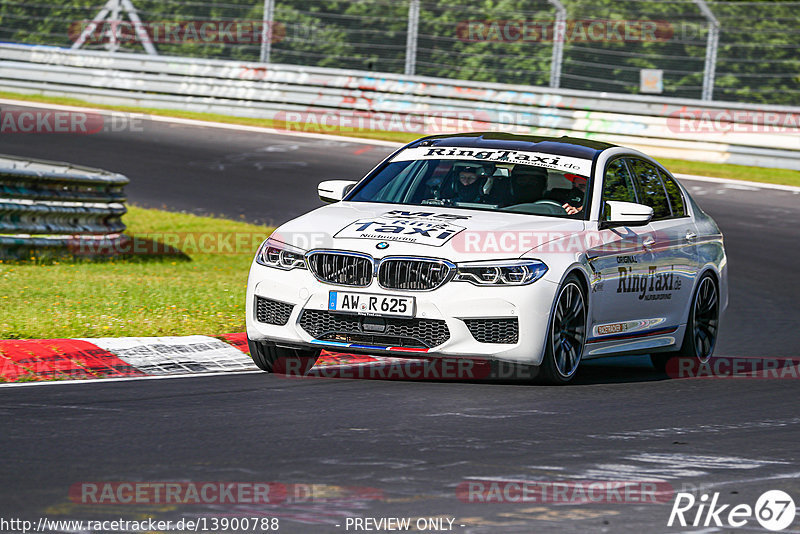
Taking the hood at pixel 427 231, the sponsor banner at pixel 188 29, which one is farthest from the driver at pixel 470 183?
A: the sponsor banner at pixel 188 29

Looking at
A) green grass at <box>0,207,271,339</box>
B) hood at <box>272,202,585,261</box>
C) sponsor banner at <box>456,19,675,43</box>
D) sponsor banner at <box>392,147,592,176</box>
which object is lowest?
green grass at <box>0,207,271,339</box>

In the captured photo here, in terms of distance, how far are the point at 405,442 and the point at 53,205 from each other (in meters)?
8.19

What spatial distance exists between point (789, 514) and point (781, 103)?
20.3 m

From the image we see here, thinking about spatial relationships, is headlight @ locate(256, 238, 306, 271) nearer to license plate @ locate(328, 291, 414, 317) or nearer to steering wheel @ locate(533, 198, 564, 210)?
license plate @ locate(328, 291, 414, 317)

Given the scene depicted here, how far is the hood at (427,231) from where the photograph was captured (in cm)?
849

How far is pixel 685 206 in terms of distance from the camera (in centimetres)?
1087

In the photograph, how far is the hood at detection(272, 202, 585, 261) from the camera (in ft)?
27.9

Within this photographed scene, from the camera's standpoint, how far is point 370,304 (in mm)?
8484

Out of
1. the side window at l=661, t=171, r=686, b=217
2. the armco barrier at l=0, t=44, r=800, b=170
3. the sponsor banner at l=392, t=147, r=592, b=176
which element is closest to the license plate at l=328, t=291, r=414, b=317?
the sponsor banner at l=392, t=147, r=592, b=176

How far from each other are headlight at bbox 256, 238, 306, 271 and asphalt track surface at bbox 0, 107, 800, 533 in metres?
0.70

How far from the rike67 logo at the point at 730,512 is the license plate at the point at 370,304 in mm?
2846

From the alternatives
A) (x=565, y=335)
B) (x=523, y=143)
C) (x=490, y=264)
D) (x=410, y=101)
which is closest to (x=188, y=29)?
(x=410, y=101)

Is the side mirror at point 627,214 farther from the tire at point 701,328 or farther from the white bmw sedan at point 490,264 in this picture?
the tire at point 701,328

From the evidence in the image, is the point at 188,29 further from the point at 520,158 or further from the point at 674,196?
the point at 520,158
